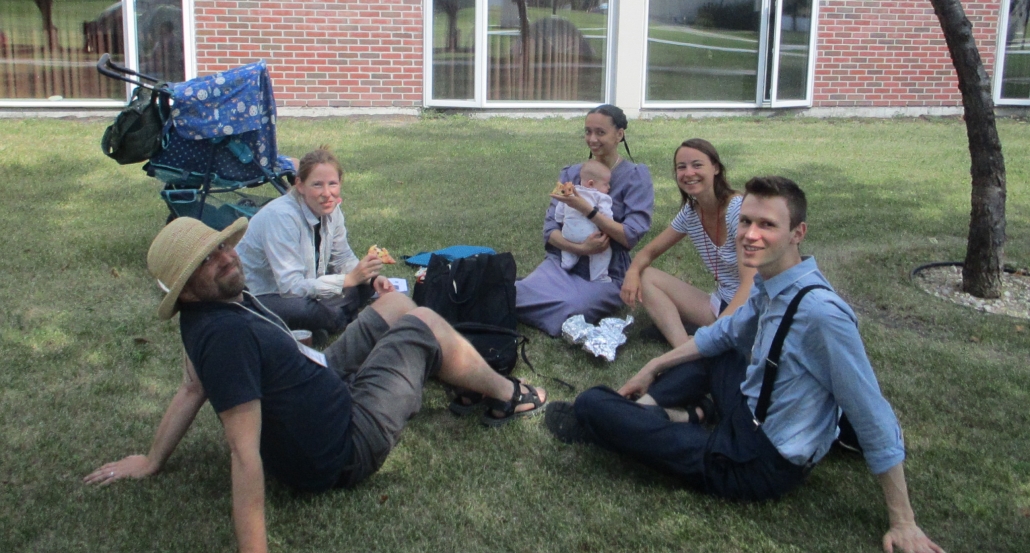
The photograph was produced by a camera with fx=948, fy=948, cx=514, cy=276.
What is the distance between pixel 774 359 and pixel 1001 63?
43.8 ft

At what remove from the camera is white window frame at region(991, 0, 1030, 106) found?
1415 cm

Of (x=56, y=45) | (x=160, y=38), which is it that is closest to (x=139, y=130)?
(x=160, y=38)

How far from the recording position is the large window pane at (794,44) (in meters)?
13.5

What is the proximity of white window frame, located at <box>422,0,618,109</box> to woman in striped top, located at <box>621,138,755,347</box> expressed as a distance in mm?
7913

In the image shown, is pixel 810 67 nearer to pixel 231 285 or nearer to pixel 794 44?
pixel 794 44

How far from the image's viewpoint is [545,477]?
11.9 feet

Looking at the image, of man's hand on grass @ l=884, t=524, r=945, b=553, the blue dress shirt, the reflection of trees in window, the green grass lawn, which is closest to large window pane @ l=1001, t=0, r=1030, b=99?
the reflection of trees in window

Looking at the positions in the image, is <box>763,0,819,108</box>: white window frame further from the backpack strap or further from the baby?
the backpack strap

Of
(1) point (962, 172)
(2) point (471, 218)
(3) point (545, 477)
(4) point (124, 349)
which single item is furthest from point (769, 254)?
(1) point (962, 172)

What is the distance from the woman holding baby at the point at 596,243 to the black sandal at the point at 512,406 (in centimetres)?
100

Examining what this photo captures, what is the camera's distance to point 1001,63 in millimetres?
14359

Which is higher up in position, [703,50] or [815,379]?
[703,50]

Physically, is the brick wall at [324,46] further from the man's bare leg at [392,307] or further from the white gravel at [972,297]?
the man's bare leg at [392,307]

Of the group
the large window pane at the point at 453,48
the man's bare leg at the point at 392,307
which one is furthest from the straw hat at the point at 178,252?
the large window pane at the point at 453,48
